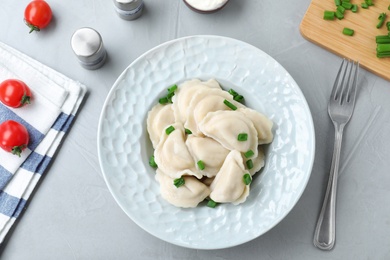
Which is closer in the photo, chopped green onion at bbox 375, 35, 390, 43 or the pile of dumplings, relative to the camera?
the pile of dumplings

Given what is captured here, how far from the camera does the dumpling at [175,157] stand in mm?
2195

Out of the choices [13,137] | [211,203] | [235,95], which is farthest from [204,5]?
[13,137]

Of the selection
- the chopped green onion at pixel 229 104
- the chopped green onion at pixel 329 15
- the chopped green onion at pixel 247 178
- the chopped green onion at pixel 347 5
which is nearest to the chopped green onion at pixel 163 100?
the chopped green onion at pixel 229 104

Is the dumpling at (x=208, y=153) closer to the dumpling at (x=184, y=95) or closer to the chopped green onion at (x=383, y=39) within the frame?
the dumpling at (x=184, y=95)

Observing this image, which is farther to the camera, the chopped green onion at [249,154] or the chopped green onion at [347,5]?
the chopped green onion at [347,5]

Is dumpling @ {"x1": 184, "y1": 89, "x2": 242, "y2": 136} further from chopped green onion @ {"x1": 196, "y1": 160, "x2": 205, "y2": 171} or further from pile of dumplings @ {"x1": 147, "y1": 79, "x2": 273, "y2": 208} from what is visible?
chopped green onion @ {"x1": 196, "y1": 160, "x2": 205, "y2": 171}

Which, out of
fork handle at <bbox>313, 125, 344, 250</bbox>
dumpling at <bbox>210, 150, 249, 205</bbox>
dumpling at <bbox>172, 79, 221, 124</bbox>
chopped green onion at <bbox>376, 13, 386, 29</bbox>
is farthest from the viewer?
chopped green onion at <bbox>376, 13, 386, 29</bbox>

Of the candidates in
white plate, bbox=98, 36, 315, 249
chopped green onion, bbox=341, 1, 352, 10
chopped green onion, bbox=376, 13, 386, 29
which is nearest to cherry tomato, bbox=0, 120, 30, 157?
white plate, bbox=98, 36, 315, 249

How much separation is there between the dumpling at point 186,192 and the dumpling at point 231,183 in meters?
0.05

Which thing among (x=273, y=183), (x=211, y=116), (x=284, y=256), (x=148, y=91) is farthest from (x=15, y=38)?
(x=284, y=256)

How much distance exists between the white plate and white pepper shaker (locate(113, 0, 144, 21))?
1.08ft

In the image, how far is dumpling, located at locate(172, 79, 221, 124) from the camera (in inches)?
89.8

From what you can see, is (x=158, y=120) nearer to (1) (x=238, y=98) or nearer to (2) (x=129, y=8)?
(1) (x=238, y=98)

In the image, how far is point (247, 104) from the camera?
93.0 inches
